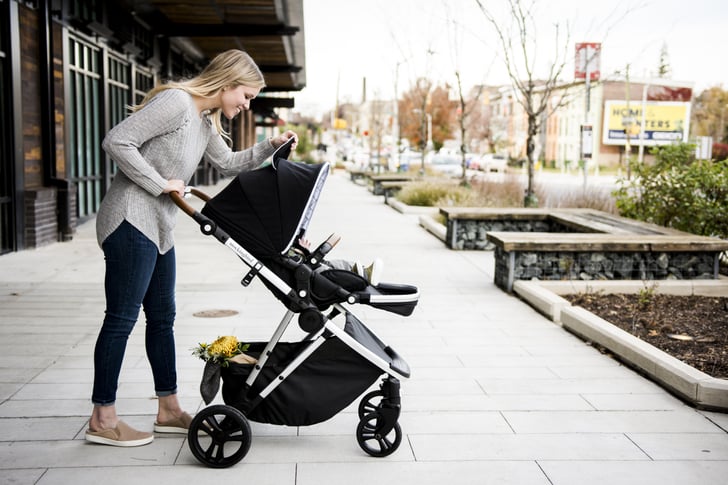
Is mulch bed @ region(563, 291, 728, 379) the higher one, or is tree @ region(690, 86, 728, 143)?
tree @ region(690, 86, 728, 143)

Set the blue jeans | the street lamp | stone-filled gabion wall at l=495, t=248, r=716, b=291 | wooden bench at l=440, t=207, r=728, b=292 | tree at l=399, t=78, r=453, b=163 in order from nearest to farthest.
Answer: the blue jeans → wooden bench at l=440, t=207, r=728, b=292 → stone-filled gabion wall at l=495, t=248, r=716, b=291 → the street lamp → tree at l=399, t=78, r=453, b=163

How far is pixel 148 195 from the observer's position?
150 inches

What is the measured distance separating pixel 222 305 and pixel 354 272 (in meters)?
4.11

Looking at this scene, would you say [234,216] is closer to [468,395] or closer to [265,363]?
[265,363]

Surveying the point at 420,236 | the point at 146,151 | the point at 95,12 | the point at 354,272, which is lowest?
the point at 420,236

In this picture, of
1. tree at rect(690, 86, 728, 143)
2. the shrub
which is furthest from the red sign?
tree at rect(690, 86, 728, 143)

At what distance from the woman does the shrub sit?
25.5 feet

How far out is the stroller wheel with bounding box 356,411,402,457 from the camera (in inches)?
154

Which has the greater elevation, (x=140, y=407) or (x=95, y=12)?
(x=95, y=12)

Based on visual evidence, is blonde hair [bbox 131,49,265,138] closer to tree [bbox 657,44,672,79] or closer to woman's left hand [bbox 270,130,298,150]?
woman's left hand [bbox 270,130,298,150]

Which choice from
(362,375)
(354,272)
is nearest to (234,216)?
(354,272)

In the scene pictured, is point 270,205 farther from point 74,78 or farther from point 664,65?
point 664,65

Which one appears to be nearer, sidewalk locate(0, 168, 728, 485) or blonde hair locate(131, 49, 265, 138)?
sidewalk locate(0, 168, 728, 485)

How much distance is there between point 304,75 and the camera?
34.7m
